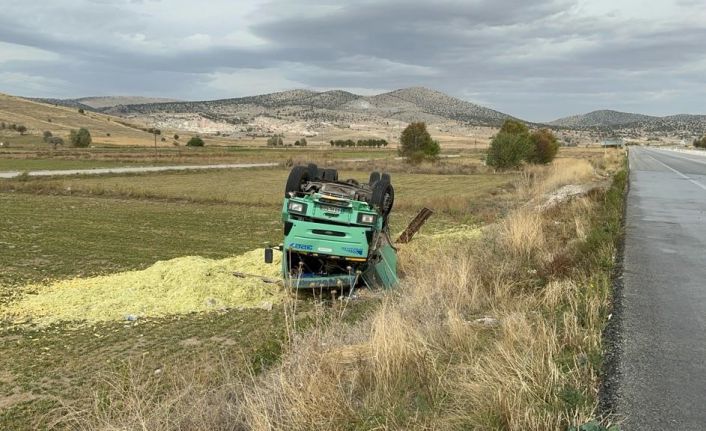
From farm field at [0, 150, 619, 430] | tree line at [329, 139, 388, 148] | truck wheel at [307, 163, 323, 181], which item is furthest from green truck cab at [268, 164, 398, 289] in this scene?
tree line at [329, 139, 388, 148]

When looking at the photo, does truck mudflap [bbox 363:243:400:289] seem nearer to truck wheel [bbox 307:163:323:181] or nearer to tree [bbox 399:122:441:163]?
truck wheel [bbox 307:163:323:181]

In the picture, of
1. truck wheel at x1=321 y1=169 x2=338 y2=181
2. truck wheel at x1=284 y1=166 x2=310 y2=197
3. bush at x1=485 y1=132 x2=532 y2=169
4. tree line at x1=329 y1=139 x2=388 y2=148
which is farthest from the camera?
tree line at x1=329 y1=139 x2=388 y2=148

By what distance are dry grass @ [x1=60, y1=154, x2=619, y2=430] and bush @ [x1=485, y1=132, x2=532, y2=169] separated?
60259mm

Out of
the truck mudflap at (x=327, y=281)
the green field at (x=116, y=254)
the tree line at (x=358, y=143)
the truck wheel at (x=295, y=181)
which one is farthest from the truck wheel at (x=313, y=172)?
the tree line at (x=358, y=143)

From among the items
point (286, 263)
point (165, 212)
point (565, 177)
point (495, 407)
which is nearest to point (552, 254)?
point (286, 263)

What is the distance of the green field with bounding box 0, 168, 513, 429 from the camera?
23.4 feet

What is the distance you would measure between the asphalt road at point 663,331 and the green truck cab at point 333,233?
4.26 m

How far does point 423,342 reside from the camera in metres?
5.66

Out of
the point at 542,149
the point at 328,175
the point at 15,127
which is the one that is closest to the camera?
the point at 328,175

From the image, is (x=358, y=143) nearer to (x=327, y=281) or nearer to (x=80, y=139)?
(x=80, y=139)

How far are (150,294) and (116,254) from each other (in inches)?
208

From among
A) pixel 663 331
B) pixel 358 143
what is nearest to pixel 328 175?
pixel 663 331

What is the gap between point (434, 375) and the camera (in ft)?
17.3

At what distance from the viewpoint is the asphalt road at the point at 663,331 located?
443 centimetres
